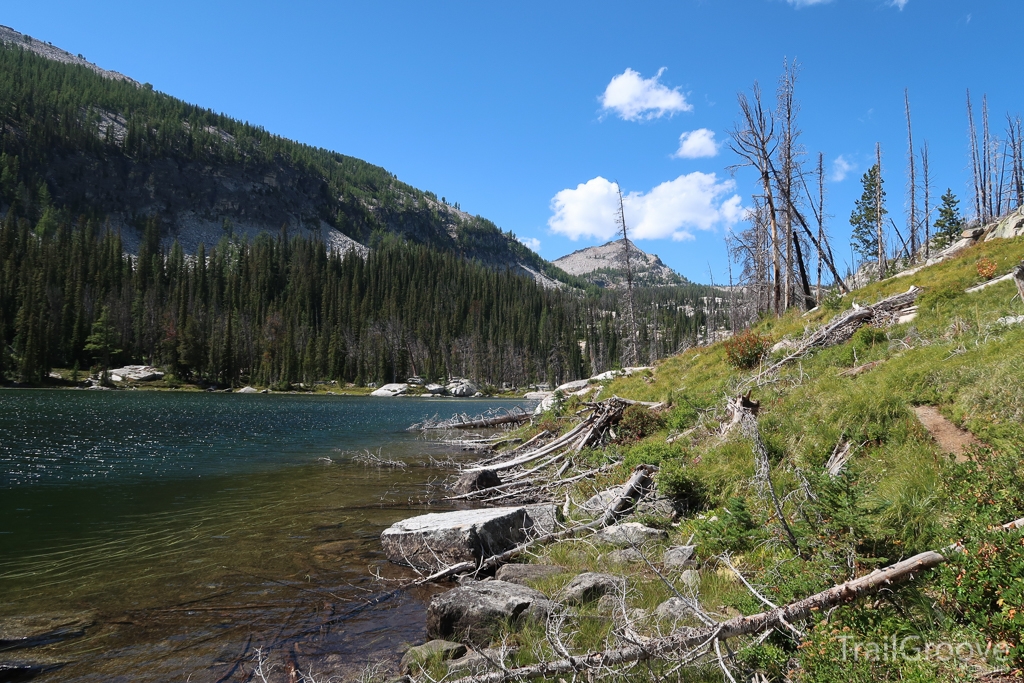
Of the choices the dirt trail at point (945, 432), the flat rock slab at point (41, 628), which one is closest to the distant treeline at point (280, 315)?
the flat rock slab at point (41, 628)

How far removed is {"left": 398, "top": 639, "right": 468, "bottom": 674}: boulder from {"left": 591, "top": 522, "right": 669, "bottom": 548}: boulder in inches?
113

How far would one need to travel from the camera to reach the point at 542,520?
31.2ft

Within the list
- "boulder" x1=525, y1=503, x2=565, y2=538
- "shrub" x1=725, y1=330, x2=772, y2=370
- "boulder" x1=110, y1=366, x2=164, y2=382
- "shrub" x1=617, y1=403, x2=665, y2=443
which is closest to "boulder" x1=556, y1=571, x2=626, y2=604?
"boulder" x1=525, y1=503, x2=565, y2=538

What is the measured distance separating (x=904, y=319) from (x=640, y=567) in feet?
33.0

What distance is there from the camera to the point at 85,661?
6004mm

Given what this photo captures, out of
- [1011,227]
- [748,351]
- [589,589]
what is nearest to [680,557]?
[589,589]

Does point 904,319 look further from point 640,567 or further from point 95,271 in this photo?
point 95,271

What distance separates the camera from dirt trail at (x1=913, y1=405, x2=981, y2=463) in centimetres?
601

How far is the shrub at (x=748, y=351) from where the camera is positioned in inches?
595

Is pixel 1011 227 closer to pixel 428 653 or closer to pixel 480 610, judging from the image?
pixel 480 610

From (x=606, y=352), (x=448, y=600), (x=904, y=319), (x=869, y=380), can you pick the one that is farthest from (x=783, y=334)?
(x=606, y=352)

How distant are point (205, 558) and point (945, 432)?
11.9 m

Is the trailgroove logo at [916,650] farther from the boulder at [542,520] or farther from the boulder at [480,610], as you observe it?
the boulder at [542,520]

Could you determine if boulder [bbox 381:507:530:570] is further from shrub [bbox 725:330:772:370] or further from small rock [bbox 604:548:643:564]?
shrub [bbox 725:330:772:370]
